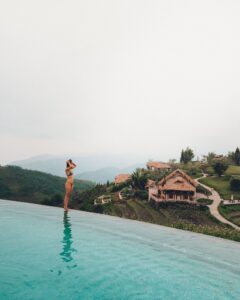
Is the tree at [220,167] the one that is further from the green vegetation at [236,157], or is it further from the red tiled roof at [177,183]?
the green vegetation at [236,157]

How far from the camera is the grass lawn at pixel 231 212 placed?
44.8 metres

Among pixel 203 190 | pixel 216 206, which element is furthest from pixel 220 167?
pixel 216 206

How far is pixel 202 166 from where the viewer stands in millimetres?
87312

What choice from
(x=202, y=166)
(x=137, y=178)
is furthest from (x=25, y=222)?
(x=202, y=166)

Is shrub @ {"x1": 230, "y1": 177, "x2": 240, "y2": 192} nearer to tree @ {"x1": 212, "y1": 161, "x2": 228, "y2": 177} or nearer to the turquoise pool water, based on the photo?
tree @ {"x1": 212, "y1": 161, "x2": 228, "y2": 177}

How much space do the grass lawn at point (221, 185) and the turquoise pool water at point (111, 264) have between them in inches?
1981

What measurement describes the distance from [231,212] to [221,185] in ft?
58.5

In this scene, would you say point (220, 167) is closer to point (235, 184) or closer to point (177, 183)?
point (235, 184)

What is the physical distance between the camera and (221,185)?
6575cm

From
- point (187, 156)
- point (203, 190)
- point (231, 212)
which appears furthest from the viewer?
point (187, 156)

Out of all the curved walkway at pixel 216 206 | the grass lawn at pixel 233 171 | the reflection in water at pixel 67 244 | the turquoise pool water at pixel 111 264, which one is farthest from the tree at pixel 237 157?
the reflection in water at pixel 67 244

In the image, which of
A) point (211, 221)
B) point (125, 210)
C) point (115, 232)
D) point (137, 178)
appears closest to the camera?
point (115, 232)

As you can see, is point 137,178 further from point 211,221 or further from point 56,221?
point 56,221

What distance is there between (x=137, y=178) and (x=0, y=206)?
174 ft
